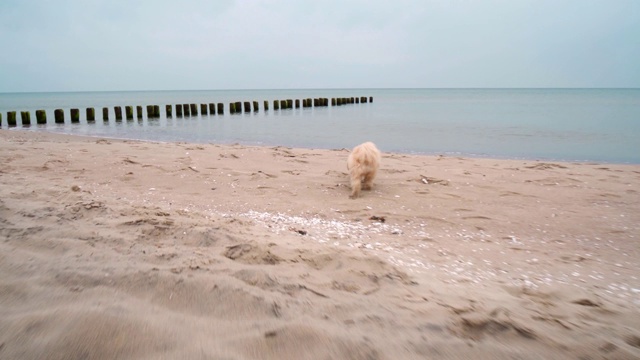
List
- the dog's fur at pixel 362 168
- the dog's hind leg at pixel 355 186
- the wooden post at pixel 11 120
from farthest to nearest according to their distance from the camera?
the wooden post at pixel 11 120, the dog's fur at pixel 362 168, the dog's hind leg at pixel 355 186

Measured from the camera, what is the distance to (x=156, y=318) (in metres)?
1.39

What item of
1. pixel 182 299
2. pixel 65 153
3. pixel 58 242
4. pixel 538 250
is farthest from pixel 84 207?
pixel 65 153

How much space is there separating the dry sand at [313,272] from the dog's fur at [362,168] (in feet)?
0.65

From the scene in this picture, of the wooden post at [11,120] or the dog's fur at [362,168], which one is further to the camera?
the wooden post at [11,120]

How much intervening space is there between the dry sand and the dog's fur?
0.65 ft

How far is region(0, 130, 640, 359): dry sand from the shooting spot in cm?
134

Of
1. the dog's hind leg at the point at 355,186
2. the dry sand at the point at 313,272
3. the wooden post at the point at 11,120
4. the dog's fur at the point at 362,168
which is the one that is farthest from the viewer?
the wooden post at the point at 11,120

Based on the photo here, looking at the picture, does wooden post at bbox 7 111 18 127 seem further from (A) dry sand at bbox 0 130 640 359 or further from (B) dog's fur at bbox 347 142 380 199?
(B) dog's fur at bbox 347 142 380 199

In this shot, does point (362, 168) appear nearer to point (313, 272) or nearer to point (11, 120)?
point (313, 272)

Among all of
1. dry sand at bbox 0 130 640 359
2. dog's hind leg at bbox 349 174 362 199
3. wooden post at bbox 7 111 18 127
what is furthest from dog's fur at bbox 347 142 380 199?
wooden post at bbox 7 111 18 127

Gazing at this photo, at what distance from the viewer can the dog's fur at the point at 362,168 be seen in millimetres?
4832

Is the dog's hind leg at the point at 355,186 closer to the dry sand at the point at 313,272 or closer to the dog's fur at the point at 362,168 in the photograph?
the dog's fur at the point at 362,168

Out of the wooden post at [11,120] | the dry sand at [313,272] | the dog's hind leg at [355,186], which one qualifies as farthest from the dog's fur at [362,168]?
the wooden post at [11,120]

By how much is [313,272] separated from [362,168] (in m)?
2.91
